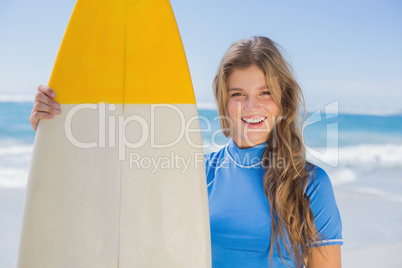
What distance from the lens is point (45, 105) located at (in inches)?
62.1

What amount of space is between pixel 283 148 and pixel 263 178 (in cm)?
18

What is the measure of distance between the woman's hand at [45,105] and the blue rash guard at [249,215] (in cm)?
78

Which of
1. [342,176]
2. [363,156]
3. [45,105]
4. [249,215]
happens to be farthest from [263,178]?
[363,156]

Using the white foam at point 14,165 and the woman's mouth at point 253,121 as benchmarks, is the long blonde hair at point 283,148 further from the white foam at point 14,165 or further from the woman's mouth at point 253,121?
the white foam at point 14,165

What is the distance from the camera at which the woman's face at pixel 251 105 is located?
5.86ft

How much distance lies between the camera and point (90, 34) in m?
1.61

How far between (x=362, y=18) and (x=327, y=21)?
151 cm

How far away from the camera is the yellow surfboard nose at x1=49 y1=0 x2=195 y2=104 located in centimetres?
160

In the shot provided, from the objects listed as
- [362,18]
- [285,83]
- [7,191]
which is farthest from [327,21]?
[285,83]

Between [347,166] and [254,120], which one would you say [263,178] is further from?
[347,166]

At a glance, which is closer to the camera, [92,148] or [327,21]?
[92,148]

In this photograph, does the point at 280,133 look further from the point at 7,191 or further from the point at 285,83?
the point at 7,191

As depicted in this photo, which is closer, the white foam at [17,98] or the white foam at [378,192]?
the white foam at [378,192]

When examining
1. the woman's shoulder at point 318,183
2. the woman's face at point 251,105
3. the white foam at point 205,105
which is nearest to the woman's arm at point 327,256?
the woman's shoulder at point 318,183
